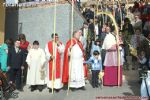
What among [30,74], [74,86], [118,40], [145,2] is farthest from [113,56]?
[145,2]

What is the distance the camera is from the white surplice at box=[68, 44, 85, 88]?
48.3ft

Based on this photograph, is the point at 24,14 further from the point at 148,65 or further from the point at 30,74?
the point at 148,65

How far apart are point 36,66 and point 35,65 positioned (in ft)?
0.16

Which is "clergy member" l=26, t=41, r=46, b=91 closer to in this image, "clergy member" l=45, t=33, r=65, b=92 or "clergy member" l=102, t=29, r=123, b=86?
"clergy member" l=45, t=33, r=65, b=92

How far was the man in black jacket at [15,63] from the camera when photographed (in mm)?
15109

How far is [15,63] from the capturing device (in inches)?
594

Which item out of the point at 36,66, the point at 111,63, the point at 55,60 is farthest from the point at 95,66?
the point at 36,66

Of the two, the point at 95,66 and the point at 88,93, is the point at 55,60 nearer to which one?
the point at 95,66

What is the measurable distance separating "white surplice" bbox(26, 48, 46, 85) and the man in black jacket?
0.82 feet

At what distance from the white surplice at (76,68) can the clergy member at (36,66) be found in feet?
3.30

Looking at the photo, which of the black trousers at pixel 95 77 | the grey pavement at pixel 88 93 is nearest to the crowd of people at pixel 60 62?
the black trousers at pixel 95 77

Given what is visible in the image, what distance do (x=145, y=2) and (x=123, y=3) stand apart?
3.17m

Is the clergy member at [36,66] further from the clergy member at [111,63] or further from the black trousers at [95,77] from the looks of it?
the clergy member at [111,63]

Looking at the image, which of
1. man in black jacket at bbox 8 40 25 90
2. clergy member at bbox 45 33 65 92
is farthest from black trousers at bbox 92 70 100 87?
man in black jacket at bbox 8 40 25 90
